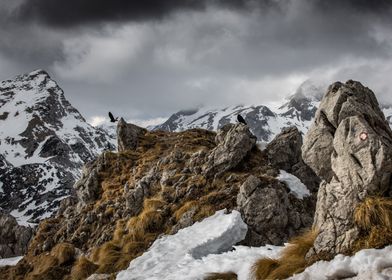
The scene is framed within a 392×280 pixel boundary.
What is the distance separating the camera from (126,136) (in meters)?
41.0

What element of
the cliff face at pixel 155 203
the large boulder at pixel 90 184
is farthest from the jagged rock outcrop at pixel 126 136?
the large boulder at pixel 90 184

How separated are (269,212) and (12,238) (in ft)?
147

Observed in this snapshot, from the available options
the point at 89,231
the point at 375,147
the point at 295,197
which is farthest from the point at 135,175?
the point at 375,147

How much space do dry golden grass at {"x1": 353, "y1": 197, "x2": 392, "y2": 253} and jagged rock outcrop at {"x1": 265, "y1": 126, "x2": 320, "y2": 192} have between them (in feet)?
53.6

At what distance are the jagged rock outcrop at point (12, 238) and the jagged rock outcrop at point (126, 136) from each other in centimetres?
2329

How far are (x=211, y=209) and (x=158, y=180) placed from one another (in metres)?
6.94

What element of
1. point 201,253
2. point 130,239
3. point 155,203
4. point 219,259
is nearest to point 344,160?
point 219,259

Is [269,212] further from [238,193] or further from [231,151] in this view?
[231,151]

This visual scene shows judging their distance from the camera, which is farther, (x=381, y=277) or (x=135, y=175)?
(x=135, y=175)

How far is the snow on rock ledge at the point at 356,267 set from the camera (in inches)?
425

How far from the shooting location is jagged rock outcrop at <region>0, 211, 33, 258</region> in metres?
54.9

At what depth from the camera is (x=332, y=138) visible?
15820mm

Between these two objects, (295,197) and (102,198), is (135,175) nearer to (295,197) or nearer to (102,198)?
(102,198)

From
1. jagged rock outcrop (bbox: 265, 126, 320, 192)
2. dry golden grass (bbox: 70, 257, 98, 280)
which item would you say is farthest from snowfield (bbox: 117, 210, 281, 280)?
jagged rock outcrop (bbox: 265, 126, 320, 192)
